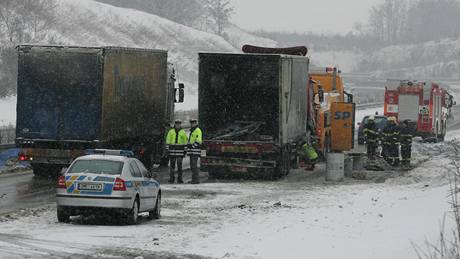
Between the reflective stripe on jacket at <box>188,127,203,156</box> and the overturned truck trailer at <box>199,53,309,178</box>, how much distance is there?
45.2 inches

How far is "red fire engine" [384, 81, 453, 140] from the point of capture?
1807 inches

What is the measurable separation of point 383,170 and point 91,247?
58.9ft

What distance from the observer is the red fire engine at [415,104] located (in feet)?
151

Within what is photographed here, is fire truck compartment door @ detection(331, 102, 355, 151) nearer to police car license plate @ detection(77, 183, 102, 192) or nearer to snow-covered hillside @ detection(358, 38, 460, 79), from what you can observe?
police car license plate @ detection(77, 183, 102, 192)

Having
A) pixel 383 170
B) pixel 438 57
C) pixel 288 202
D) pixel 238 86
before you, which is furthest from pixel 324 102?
pixel 438 57

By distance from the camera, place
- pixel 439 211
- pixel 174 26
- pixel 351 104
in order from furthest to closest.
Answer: pixel 174 26
pixel 351 104
pixel 439 211

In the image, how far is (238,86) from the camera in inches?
1043

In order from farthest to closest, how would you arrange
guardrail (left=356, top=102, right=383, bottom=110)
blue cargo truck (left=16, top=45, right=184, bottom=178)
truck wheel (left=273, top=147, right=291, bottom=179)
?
guardrail (left=356, top=102, right=383, bottom=110)
truck wheel (left=273, top=147, right=291, bottom=179)
blue cargo truck (left=16, top=45, right=184, bottom=178)

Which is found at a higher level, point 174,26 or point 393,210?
point 174,26

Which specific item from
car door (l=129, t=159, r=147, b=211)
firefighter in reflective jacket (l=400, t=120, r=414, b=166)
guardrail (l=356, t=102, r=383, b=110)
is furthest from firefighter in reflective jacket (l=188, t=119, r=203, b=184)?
guardrail (l=356, t=102, r=383, b=110)

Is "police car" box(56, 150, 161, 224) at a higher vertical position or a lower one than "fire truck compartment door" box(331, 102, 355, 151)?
lower

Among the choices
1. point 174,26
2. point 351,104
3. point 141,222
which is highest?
point 174,26

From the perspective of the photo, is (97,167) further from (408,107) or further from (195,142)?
(408,107)

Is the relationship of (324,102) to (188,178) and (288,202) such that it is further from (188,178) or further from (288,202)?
(288,202)
